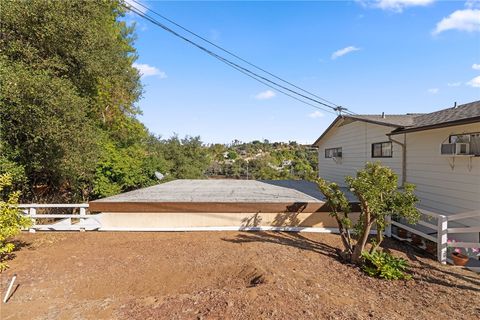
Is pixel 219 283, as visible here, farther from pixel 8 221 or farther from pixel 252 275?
pixel 8 221

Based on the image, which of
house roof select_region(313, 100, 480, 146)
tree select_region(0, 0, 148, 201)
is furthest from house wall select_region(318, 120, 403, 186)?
tree select_region(0, 0, 148, 201)

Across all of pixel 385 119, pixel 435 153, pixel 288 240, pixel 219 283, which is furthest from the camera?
pixel 385 119

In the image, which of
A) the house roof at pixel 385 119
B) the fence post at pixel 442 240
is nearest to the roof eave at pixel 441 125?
the house roof at pixel 385 119

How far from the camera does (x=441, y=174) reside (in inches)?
270

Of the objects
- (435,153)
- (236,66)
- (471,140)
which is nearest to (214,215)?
→ (435,153)

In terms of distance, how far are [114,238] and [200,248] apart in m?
2.43

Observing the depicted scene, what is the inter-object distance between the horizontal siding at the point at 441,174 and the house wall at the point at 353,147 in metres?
0.70

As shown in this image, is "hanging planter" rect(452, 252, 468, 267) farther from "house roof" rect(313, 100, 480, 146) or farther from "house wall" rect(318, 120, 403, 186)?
"house wall" rect(318, 120, 403, 186)

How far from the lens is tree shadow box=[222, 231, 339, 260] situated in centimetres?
560

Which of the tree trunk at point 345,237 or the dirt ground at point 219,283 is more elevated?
the tree trunk at point 345,237

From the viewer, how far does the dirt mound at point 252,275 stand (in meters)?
3.96

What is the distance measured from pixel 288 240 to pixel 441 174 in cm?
465

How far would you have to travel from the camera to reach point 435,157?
7066mm

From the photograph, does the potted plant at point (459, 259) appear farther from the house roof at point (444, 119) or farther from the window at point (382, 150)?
the window at point (382, 150)
